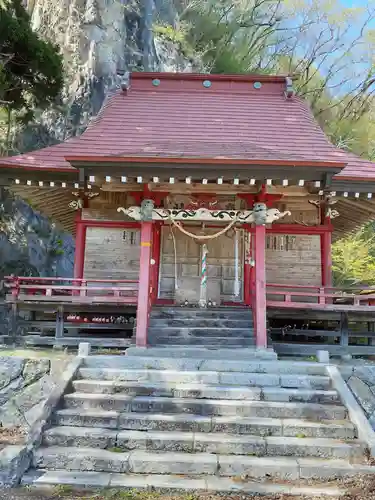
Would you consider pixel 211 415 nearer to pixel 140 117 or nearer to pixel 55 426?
pixel 55 426

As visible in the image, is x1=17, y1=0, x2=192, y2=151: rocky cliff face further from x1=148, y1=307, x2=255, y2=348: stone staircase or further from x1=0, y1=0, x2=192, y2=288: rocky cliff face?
x1=148, y1=307, x2=255, y2=348: stone staircase

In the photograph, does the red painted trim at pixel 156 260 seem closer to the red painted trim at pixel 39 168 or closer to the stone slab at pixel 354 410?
the red painted trim at pixel 39 168

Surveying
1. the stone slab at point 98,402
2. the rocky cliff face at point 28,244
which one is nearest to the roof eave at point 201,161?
the stone slab at point 98,402

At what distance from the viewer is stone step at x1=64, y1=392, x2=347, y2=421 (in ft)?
20.3

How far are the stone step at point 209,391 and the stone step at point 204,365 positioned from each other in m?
0.52

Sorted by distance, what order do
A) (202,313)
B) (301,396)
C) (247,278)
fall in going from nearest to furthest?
(301,396) → (202,313) → (247,278)

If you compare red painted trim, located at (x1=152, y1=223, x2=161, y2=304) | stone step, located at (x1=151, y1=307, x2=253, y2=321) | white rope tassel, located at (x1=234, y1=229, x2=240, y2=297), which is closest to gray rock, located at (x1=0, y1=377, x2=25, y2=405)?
stone step, located at (x1=151, y1=307, x2=253, y2=321)

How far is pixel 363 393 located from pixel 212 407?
2483 mm

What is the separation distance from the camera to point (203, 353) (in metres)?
8.06

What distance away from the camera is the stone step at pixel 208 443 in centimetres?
550

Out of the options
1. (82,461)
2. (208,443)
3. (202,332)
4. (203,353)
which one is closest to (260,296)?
(202,332)

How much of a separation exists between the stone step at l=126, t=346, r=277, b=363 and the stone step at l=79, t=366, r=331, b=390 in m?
0.89

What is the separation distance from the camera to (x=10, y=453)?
5.03 metres

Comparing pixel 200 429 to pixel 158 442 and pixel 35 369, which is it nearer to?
pixel 158 442
